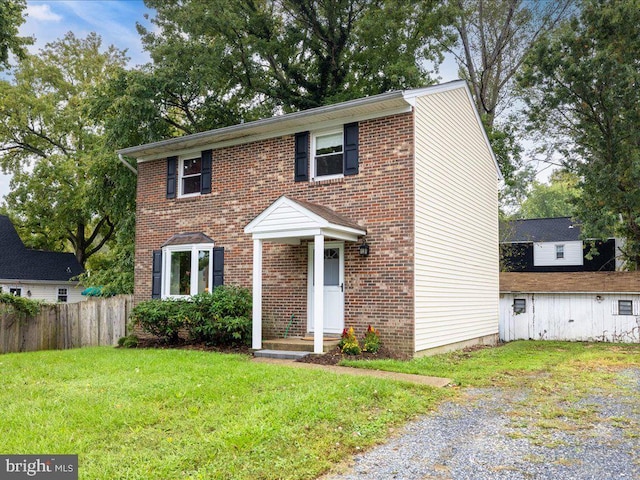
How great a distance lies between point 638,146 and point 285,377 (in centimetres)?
1798

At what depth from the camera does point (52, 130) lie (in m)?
29.3

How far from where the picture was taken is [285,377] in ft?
25.6

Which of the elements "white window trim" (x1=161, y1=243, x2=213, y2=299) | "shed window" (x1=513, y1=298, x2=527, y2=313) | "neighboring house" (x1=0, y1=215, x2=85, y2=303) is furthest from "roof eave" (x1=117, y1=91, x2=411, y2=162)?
"neighboring house" (x1=0, y1=215, x2=85, y2=303)

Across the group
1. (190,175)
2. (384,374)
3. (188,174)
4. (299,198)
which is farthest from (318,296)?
(188,174)

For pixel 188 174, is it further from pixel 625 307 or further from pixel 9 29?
pixel 625 307

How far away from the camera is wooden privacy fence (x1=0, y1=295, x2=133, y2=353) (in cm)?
1238

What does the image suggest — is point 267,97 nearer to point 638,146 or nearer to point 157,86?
point 157,86

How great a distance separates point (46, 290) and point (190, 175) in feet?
58.6

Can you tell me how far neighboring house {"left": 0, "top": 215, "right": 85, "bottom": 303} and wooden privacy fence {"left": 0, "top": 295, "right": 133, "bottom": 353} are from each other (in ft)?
48.1

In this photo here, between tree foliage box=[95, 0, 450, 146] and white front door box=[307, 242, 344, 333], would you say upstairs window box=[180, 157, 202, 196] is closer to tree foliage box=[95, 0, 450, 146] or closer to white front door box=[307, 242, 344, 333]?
white front door box=[307, 242, 344, 333]

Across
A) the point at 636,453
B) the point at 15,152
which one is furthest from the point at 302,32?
the point at 636,453

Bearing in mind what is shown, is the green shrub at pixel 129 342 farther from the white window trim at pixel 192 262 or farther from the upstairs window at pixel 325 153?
the upstairs window at pixel 325 153

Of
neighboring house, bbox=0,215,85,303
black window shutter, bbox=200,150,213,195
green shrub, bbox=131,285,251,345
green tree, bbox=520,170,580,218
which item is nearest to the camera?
green shrub, bbox=131,285,251,345

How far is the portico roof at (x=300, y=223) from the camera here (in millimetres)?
10219
